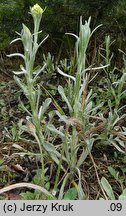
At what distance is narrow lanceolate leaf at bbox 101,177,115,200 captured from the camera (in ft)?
3.71

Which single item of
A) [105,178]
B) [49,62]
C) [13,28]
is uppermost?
[13,28]

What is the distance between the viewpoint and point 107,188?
1.14m

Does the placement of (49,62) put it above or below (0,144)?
above

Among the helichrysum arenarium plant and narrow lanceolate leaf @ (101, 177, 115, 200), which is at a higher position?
the helichrysum arenarium plant

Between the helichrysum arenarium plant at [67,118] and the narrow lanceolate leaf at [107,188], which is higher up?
the helichrysum arenarium plant at [67,118]

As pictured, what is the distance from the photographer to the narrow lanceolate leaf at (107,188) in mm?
1132

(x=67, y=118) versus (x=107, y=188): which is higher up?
(x=67, y=118)

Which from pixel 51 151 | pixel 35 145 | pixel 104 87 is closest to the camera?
pixel 51 151

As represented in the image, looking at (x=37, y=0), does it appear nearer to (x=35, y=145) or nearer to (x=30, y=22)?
(x=30, y=22)

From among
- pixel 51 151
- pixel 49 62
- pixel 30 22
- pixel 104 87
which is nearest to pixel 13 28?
pixel 30 22

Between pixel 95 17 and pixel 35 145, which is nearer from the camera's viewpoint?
pixel 35 145

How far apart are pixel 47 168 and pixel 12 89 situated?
24.7 inches

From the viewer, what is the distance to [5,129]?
144 cm

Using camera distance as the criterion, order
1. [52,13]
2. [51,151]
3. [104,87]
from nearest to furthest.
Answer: [51,151]
[104,87]
[52,13]
